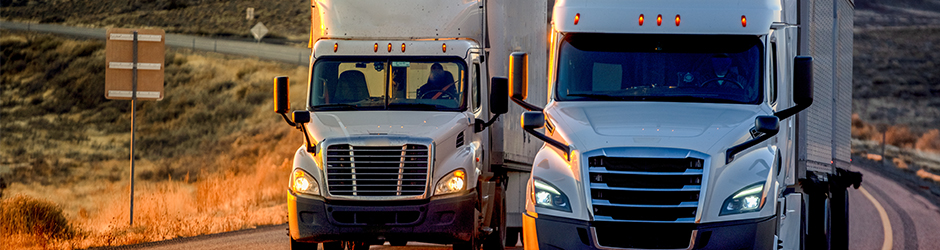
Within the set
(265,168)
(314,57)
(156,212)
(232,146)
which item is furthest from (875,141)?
(314,57)

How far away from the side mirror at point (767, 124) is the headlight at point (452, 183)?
3540 millimetres

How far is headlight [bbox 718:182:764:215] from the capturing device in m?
7.98

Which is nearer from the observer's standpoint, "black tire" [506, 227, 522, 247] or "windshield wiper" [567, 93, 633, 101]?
"windshield wiper" [567, 93, 633, 101]

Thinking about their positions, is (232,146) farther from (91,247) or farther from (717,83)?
(717,83)

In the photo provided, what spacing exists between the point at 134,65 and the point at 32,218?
2673 millimetres

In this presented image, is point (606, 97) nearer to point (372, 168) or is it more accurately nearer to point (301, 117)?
point (372, 168)

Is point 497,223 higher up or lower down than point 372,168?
lower down

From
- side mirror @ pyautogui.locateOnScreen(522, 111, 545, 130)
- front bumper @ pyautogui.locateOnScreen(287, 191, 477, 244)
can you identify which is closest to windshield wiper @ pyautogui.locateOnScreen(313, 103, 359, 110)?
front bumper @ pyautogui.locateOnScreen(287, 191, 477, 244)

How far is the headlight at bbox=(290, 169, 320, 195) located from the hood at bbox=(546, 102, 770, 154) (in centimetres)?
281

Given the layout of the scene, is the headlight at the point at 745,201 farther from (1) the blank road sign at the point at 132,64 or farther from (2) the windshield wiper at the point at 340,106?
(1) the blank road sign at the point at 132,64

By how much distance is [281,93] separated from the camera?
11023 millimetres

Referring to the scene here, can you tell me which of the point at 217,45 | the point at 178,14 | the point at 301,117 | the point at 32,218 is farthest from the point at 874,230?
the point at 178,14

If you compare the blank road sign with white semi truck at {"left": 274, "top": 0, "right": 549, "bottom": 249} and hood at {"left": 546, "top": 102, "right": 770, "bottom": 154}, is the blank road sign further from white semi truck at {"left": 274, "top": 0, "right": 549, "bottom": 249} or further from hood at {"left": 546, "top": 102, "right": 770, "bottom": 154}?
hood at {"left": 546, "top": 102, "right": 770, "bottom": 154}

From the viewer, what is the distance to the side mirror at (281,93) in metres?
11.0
